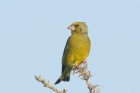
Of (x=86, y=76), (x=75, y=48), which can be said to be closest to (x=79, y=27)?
(x=75, y=48)

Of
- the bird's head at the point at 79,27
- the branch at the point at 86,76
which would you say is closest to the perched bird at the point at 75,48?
the bird's head at the point at 79,27

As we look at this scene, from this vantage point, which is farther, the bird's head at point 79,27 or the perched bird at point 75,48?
the bird's head at point 79,27

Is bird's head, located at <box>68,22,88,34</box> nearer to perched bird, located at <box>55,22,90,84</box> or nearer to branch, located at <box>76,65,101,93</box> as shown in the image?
perched bird, located at <box>55,22,90,84</box>

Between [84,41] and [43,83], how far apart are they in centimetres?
438

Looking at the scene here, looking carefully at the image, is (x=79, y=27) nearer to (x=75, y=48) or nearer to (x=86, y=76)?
(x=75, y=48)

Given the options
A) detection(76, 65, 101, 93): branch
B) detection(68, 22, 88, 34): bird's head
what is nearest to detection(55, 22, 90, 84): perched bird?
detection(68, 22, 88, 34): bird's head

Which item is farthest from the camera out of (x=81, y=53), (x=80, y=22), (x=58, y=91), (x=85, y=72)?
(x=80, y=22)

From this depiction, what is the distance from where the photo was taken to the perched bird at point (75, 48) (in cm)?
619

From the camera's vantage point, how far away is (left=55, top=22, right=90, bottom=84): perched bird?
619 cm

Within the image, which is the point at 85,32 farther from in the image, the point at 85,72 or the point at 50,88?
the point at 50,88

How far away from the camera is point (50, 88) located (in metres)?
2.08

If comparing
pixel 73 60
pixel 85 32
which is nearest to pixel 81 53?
pixel 73 60

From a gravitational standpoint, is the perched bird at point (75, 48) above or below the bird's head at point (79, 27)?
below

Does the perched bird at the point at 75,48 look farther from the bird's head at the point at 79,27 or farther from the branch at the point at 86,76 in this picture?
the branch at the point at 86,76
